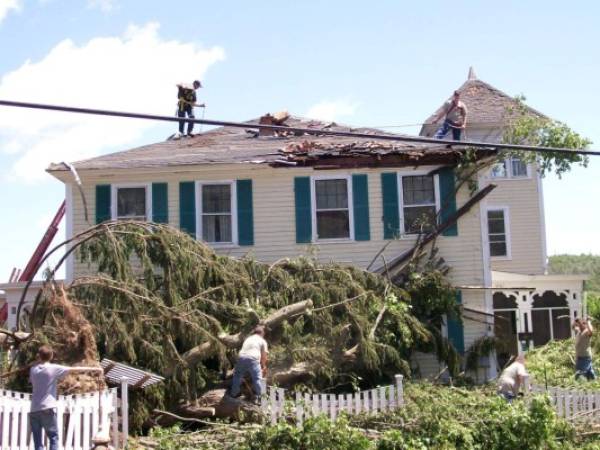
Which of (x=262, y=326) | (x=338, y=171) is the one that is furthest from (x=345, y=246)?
(x=262, y=326)

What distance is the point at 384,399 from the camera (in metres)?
12.2

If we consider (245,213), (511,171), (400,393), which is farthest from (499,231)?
(400,393)

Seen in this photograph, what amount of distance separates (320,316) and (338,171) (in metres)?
4.66

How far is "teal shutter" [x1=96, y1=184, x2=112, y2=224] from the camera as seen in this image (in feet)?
60.1

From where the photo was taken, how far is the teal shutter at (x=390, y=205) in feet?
59.6

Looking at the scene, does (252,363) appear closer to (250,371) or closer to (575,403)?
(250,371)

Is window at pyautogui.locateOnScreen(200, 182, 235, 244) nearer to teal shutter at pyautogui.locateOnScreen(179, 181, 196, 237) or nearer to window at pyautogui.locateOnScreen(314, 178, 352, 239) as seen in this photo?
teal shutter at pyautogui.locateOnScreen(179, 181, 196, 237)

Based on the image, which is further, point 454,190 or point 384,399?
point 454,190

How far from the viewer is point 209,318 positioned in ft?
44.2

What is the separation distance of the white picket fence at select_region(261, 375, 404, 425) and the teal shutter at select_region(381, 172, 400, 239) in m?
5.96

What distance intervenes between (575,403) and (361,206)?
6974 millimetres

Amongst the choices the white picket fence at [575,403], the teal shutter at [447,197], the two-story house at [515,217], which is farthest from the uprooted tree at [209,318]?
the two-story house at [515,217]

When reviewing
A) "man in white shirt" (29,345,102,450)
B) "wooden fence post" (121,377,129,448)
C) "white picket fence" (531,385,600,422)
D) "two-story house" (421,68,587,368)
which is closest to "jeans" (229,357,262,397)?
"wooden fence post" (121,377,129,448)

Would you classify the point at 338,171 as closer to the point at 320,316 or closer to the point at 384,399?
the point at 320,316
